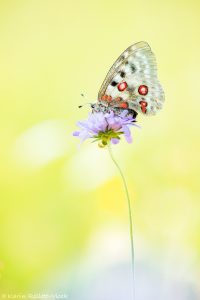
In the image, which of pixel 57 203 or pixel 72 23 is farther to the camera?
pixel 72 23

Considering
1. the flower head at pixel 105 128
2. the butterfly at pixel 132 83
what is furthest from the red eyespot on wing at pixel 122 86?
the flower head at pixel 105 128

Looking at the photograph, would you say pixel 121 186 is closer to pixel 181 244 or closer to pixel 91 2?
pixel 181 244

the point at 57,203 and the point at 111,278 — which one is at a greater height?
the point at 57,203

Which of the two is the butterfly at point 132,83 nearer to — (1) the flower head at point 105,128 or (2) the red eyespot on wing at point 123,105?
(2) the red eyespot on wing at point 123,105

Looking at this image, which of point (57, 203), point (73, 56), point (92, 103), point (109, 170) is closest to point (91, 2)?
point (73, 56)

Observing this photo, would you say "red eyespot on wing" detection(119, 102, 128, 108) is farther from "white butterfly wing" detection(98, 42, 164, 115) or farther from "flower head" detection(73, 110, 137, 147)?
"flower head" detection(73, 110, 137, 147)

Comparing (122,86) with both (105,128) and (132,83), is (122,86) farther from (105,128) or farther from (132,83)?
(105,128)

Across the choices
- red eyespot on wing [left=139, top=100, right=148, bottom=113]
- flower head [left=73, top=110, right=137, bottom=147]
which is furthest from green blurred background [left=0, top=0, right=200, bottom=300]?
flower head [left=73, top=110, right=137, bottom=147]
